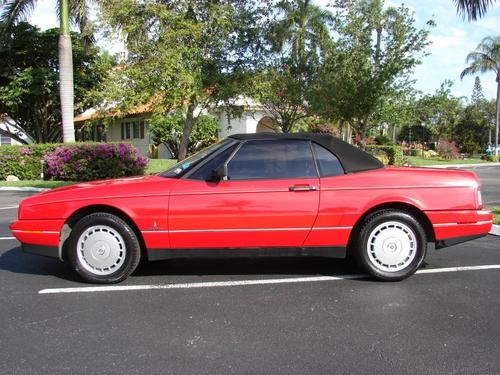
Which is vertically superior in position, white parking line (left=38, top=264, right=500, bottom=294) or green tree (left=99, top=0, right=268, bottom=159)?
green tree (left=99, top=0, right=268, bottom=159)

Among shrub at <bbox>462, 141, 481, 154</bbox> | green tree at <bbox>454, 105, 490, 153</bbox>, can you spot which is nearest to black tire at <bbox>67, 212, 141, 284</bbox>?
shrub at <bbox>462, 141, 481, 154</bbox>

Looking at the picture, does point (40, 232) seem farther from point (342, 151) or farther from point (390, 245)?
point (390, 245)

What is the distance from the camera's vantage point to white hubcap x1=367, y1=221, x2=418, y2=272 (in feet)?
16.6

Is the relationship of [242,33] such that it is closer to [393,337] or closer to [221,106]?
[221,106]

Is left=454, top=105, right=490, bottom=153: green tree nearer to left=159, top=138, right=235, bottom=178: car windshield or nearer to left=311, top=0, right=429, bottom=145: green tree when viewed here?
left=311, top=0, right=429, bottom=145: green tree

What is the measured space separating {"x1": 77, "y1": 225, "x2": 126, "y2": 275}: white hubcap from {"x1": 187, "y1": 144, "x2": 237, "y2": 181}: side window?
0.98 m

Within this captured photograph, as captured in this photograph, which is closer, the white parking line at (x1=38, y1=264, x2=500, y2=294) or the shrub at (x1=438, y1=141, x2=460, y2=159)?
the white parking line at (x1=38, y1=264, x2=500, y2=294)

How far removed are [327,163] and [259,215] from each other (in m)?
0.91

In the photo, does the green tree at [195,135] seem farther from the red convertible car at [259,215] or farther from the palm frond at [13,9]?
the red convertible car at [259,215]

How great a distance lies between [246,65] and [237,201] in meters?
9.00

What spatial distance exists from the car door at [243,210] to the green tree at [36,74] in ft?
63.3

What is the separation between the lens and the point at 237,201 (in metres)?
4.92

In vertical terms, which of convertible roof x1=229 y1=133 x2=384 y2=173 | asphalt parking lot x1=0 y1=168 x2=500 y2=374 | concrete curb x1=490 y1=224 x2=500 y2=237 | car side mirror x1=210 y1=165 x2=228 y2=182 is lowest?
asphalt parking lot x1=0 y1=168 x2=500 y2=374

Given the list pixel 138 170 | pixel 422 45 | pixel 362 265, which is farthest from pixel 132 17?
pixel 422 45
